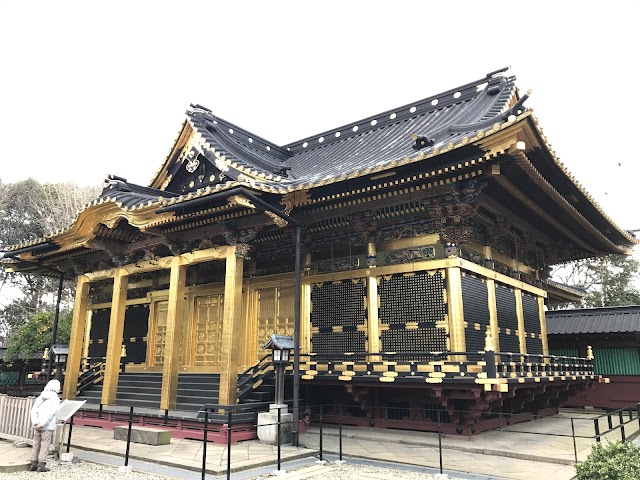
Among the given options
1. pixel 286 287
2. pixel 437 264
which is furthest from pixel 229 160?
pixel 437 264

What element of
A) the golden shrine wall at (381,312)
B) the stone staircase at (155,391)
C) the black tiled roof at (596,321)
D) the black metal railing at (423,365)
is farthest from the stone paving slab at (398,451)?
the black tiled roof at (596,321)

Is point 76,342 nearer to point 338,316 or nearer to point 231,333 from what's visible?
point 231,333

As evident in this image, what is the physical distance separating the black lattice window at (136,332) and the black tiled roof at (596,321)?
15450 millimetres

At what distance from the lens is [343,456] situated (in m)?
8.76

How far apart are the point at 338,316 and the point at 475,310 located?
10.9 ft

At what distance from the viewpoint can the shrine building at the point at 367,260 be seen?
10.2 m

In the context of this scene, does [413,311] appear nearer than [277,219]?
Yes

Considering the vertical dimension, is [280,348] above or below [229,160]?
below

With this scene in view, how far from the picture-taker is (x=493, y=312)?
39.1 feet

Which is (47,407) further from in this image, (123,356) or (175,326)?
(123,356)

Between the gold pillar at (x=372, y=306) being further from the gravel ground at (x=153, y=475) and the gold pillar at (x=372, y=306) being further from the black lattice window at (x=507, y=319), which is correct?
the gravel ground at (x=153, y=475)

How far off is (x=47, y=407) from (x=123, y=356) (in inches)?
385

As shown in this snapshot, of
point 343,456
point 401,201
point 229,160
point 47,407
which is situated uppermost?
point 229,160

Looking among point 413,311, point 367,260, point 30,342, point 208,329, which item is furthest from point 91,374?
point 413,311
